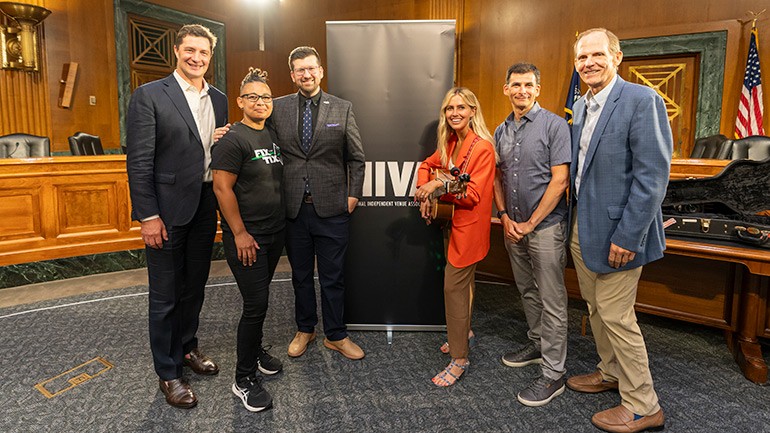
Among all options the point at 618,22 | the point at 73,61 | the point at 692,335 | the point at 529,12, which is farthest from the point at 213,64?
the point at 692,335

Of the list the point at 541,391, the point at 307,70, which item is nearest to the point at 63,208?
the point at 307,70

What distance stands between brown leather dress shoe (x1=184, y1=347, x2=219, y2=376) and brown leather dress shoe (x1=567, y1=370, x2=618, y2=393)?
1812 millimetres

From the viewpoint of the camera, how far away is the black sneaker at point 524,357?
2759 mm

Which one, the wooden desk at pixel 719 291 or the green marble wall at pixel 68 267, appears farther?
the green marble wall at pixel 68 267

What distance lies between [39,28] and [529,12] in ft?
21.2

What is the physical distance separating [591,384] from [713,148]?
3991 millimetres

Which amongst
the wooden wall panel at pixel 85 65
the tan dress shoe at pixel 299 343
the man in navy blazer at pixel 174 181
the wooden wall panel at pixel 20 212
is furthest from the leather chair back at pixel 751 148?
the wooden wall panel at pixel 85 65

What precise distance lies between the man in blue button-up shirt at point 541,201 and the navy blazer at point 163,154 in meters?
1.47

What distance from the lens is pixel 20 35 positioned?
20.2 ft

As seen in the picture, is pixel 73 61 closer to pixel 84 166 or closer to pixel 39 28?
pixel 39 28

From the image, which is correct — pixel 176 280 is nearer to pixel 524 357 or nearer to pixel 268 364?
pixel 268 364

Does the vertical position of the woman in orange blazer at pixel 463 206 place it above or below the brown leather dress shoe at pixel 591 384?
above

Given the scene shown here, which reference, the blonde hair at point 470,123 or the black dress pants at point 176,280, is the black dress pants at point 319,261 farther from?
Result: the blonde hair at point 470,123

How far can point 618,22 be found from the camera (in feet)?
21.3
